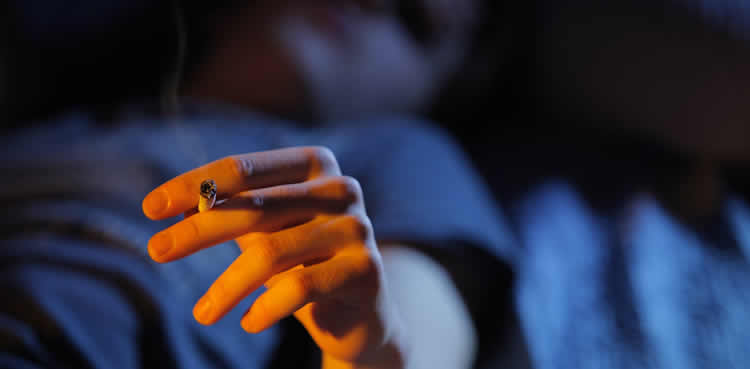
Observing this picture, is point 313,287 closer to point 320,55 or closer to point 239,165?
point 239,165

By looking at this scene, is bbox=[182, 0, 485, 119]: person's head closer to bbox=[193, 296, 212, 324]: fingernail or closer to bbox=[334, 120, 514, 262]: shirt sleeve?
bbox=[334, 120, 514, 262]: shirt sleeve

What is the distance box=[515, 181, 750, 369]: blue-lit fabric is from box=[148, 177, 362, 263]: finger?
0.55 ft

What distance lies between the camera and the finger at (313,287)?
0.21m

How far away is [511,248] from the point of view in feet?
1.34

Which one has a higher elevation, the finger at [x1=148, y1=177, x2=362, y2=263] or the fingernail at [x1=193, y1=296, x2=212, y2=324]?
the finger at [x1=148, y1=177, x2=362, y2=263]

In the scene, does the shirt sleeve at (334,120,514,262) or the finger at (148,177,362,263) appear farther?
the shirt sleeve at (334,120,514,262)

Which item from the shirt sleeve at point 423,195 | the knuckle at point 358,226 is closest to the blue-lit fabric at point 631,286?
the shirt sleeve at point 423,195

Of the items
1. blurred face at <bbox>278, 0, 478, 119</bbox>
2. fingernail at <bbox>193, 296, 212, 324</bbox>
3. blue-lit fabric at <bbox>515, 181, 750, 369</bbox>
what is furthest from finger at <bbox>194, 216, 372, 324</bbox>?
blurred face at <bbox>278, 0, 478, 119</bbox>

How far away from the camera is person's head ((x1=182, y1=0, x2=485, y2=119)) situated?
1.54 feet

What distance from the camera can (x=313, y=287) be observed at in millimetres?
215

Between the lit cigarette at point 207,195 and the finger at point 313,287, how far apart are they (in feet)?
0.15

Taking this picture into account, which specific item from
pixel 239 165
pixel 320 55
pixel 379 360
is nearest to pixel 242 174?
pixel 239 165

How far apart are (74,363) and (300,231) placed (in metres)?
0.16

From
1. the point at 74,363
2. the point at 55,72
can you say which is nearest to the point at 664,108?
the point at 74,363
